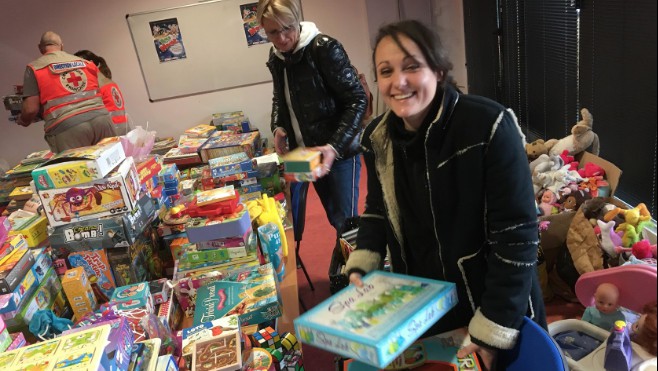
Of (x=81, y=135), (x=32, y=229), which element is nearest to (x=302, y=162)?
(x=32, y=229)

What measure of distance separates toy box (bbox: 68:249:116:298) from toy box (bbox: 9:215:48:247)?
243 millimetres

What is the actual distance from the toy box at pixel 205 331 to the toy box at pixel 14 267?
2.06 ft

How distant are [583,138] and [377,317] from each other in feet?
7.01

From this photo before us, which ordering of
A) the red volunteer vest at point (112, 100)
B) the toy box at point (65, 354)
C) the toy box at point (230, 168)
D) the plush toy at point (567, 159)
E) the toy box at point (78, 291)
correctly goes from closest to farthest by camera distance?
the toy box at point (65, 354), the toy box at point (78, 291), the plush toy at point (567, 159), the toy box at point (230, 168), the red volunteer vest at point (112, 100)

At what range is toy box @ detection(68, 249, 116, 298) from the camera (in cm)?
198

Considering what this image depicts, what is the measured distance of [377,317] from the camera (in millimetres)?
932

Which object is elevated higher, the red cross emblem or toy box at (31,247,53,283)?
the red cross emblem

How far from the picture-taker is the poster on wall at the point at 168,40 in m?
5.21

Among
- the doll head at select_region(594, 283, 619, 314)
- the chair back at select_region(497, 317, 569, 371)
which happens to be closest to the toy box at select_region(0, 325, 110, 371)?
the chair back at select_region(497, 317, 569, 371)

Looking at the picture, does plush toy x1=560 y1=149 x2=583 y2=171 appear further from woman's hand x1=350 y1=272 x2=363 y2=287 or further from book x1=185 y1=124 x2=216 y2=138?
book x1=185 y1=124 x2=216 y2=138

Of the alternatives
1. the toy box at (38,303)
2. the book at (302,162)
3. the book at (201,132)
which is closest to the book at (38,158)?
the book at (201,132)

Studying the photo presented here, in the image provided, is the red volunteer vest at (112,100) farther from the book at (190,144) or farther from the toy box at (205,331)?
the toy box at (205,331)

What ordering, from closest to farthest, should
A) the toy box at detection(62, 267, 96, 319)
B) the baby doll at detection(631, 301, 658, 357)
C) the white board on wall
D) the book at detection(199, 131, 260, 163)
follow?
the baby doll at detection(631, 301, 658, 357) < the toy box at detection(62, 267, 96, 319) < the book at detection(199, 131, 260, 163) < the white board on wall

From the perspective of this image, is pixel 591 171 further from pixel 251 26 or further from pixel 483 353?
pixel 251 26
